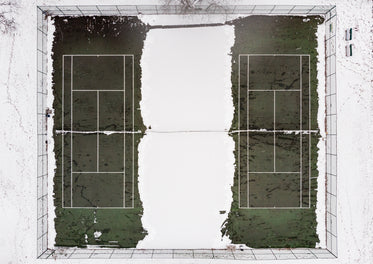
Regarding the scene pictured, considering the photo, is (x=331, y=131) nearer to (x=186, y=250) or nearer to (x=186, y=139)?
(x=186, y=139)

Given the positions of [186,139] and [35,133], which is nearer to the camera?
[35,133]

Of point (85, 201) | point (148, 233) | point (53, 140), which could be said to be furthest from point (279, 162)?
point (53, 140)

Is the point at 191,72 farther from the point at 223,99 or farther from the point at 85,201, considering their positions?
the point at 85,201

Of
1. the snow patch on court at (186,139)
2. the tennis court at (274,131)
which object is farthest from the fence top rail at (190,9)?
the tennis court at (274,131)

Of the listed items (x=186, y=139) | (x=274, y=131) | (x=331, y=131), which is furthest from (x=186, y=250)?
(x=331, y=131)

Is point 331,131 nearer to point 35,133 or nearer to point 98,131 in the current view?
point 98,131

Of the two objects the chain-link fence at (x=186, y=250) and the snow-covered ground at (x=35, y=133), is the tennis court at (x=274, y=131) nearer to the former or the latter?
the chain-link fence at (x=186, y=250)

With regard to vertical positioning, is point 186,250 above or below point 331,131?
below

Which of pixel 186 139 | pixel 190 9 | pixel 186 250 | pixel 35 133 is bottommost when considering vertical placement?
pixel 186 250
